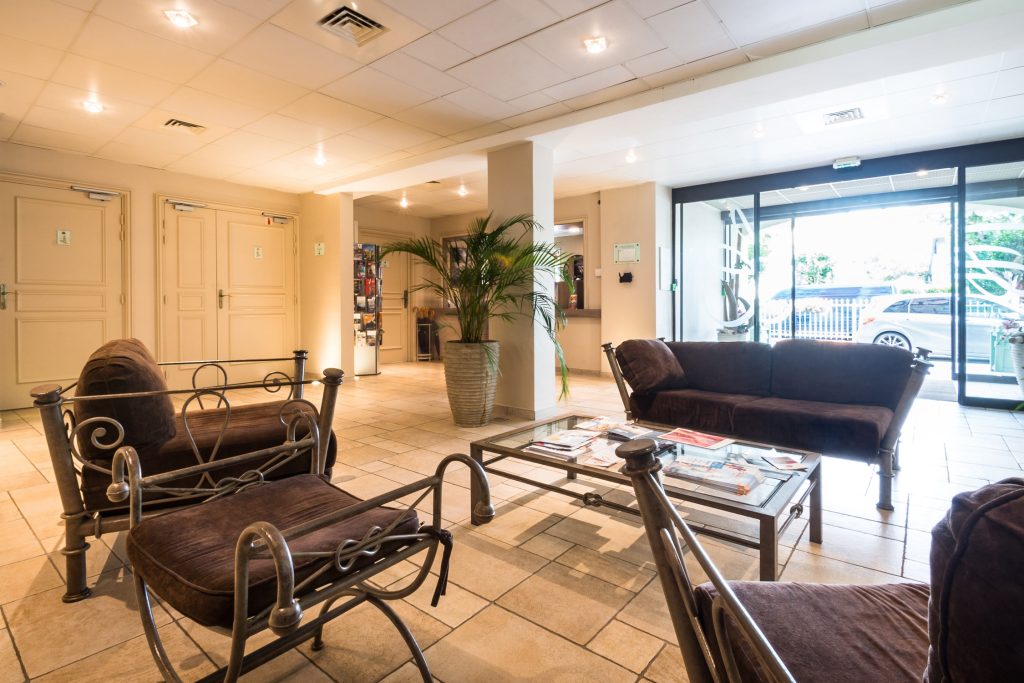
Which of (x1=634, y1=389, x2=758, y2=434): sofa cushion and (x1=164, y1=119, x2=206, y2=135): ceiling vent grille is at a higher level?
(x1=164, y1=119, x2=206, y2=135): ceiling vent grille

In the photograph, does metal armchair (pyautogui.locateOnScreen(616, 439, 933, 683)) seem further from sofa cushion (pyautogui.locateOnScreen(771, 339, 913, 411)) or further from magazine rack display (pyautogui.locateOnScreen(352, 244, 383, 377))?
magazine rack display (pyautogui.locateOnScreen(352, 244, 383, 377))

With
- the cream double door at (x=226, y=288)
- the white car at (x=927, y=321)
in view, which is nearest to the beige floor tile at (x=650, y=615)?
the white car at (x=927, y=321)

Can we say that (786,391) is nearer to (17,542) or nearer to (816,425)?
(816,425)

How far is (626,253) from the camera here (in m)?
7.26

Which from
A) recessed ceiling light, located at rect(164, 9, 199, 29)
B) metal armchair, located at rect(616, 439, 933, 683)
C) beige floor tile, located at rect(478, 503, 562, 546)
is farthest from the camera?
recessed ceiling light, located at rect(164, 9, 199, 29)

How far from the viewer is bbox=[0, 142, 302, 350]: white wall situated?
17.8 ft

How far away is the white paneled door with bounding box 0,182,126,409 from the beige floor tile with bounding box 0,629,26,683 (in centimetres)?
519

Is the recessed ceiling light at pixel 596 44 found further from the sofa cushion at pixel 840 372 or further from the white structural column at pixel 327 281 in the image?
the white structural column at pixel 327 281

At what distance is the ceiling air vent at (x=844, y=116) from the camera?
4438mm

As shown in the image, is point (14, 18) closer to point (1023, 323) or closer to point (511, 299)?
point (511, 299)

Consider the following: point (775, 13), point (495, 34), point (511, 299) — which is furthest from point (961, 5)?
point (511, 299)

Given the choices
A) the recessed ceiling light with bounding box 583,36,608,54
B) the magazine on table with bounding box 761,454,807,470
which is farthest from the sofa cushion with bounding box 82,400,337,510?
the recessed ceiling light with bounding box 583,36,608,54

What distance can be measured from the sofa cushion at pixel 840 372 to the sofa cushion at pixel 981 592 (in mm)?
2971

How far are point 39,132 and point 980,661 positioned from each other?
707 cm
